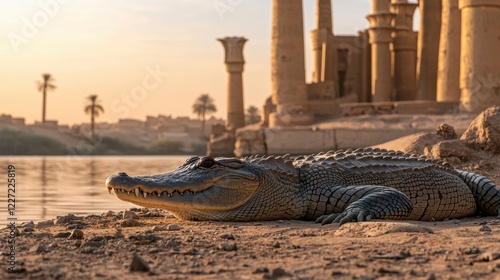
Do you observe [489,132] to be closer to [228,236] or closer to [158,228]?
[158,228]

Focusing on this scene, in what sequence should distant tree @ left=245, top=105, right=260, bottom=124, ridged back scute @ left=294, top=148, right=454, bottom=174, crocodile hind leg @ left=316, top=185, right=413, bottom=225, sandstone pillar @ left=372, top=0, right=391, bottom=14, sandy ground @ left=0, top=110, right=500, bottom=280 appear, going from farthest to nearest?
distant tree @ left=245, top=105, right=260, bottom=124 < sandstone pillar @ left=372, top=0, right=391, bottom=14 < ridged back scute @ left=294, top=148, right=454, bottom=174 < crocodile hind leg @ left=316, top=185, right=413, bottom=225 < sandy ground @ left=0, top=110, right=500, bottom=280

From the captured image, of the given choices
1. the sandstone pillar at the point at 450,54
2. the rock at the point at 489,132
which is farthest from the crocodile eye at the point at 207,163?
the sandstone pillar at the point at 450,54

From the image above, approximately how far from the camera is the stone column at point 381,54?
34344 mm

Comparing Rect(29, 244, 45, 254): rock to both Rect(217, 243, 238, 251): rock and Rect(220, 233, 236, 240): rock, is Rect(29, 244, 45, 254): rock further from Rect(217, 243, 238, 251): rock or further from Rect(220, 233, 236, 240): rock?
Rect(220, 233, 236, 240): rock

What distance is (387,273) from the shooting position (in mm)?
4562

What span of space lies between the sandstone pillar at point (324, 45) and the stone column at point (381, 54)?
5908 mm

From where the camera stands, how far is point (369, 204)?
7.16 m

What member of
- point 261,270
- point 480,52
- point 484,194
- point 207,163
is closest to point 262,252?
point 261,270

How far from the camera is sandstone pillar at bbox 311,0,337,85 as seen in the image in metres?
41.4

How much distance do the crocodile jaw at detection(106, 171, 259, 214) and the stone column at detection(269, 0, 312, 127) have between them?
24.8 meters

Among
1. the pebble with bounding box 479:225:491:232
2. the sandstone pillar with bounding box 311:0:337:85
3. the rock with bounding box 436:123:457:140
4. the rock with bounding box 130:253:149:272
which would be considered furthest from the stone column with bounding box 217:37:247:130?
the rock with bounding box 130:253:149:272

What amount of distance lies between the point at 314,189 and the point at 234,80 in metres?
37.2

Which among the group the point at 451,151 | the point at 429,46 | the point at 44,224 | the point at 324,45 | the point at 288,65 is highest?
the point at 324,45

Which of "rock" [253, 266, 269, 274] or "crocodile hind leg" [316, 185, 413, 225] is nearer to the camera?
"rock" [253, 266, 269, 274]
